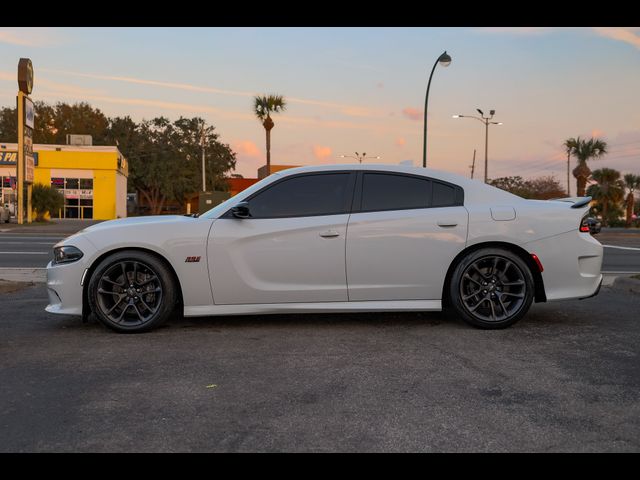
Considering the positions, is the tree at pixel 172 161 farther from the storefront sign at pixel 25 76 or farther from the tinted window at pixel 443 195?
the tinted window at pixel 443 195

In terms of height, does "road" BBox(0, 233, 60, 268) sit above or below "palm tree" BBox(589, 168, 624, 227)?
below

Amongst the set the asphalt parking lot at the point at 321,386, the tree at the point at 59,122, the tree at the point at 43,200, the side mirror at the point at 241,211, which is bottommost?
the asphalt parking lot at the point at 321,386

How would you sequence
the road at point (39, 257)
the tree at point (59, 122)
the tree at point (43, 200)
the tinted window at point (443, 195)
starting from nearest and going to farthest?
the tinted window at point (443, 195) → the road at point (39, 257) → the tree at point (43, 200) → the tree at point (59, 122)

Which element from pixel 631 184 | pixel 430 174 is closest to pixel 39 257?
pixel 430 174

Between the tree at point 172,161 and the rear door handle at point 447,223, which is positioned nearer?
the rear door handle at point 447,223

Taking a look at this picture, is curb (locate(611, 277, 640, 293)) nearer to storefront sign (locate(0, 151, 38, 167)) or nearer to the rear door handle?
the rear door handle

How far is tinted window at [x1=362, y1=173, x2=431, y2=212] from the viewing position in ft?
18.7

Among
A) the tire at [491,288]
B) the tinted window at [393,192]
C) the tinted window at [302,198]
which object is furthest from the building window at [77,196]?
the tire at [491,288]

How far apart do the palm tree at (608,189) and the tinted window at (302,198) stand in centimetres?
5311

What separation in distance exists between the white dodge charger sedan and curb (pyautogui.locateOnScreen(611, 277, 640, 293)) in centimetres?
273

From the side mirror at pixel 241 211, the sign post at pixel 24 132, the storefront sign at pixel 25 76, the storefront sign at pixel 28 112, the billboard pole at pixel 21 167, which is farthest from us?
the storefront sign at pixel 28 112

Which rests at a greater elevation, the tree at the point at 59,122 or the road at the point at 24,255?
the tree at the point at 59,122

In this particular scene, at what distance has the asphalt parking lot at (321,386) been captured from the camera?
9.71ft

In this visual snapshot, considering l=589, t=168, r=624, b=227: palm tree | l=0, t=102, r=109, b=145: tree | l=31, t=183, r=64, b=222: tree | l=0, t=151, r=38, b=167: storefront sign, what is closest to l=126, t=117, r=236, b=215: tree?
l=0, t=102, r=109, b=145: tree
